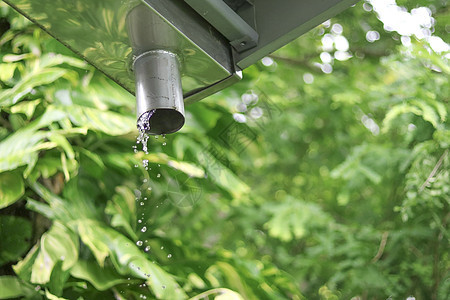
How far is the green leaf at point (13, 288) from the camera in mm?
1469

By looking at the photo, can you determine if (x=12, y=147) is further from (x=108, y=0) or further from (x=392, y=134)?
(x=392, y=134)

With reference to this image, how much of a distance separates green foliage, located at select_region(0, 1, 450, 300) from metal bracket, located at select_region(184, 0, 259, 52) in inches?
27.8

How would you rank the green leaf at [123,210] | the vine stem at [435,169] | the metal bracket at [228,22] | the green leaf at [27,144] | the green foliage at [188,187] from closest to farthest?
1. the metal bracket at [228,22]
2. the green leaf at [27,144]
3. the green foliage at [188,187]
4. the green leaf at [123,210]
5. the vine stem at [435,169]

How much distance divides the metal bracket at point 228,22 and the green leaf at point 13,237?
42.5 inches

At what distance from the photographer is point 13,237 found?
1655mm

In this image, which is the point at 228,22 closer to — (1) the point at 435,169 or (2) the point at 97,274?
(2) the point at 97,274

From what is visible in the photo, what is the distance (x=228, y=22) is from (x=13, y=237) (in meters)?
1.12

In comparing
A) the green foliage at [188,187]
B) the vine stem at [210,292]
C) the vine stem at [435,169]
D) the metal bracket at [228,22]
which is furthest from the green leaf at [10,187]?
the vine stem at [435,169]

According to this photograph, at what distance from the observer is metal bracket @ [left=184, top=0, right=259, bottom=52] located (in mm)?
771

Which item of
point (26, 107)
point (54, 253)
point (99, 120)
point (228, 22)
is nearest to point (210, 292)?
point (54, 253)

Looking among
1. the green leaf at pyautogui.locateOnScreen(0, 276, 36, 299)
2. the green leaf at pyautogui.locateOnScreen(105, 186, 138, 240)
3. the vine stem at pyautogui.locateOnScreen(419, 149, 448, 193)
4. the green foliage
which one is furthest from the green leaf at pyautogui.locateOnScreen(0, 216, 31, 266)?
the vine stem at pyautogui.locateOnScreen(419, 149, 448, 193)

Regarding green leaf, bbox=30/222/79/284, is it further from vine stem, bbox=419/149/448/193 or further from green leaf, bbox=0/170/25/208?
vine stem, bbox=419/149/448/193

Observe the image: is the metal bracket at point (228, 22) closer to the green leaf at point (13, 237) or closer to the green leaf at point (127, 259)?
the green leaf at point (127, 259)

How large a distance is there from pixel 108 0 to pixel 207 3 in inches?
5.4
